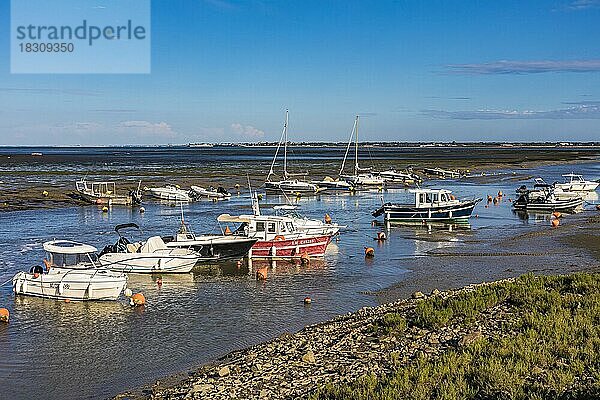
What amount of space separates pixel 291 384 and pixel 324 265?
17281 millimetres

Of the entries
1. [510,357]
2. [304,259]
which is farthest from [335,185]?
[510,357]

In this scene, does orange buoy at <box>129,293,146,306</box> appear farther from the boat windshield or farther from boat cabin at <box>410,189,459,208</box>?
boat cabin at <box>410,189,459,208</box>

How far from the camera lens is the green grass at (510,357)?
38.3ft

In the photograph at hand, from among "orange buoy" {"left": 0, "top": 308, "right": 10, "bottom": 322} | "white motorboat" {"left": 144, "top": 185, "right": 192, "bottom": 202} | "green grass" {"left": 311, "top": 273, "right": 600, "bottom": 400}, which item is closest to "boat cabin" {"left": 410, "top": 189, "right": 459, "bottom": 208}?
"white motorboat" {"left": 144, "top": 185, "right": 192, "bottom": 202}

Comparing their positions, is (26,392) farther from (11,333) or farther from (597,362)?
(597,362)

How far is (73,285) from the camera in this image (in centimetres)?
2369

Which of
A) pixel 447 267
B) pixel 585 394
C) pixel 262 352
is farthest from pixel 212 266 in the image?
pixel 585 394

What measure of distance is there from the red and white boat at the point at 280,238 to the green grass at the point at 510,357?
47.4ft

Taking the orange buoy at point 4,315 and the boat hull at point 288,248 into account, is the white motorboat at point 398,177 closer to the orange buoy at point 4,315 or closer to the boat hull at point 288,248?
the boat hull at point 288,248

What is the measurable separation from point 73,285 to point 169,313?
3.89 m

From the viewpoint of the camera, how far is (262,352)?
16594mm

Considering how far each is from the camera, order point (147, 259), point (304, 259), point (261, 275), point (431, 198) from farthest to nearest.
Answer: point (431, 198) < point (304, 259) < point (147, 259) < point (261, 275)

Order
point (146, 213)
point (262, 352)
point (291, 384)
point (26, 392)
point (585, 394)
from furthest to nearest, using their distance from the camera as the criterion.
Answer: point (146, 213), point (262, 352), point (26, 392), point (291, 384), point (585, 394)

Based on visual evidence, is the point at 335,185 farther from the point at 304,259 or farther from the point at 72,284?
the point at 72,284
